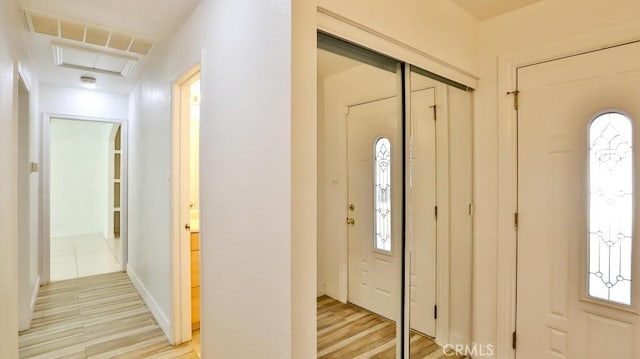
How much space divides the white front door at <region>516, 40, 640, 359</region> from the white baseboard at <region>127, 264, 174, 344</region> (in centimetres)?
267

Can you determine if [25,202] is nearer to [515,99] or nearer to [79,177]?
[515,99]

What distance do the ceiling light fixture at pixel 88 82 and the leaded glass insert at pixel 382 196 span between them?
3.63 m

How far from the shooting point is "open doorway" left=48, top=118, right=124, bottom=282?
6.84 meters

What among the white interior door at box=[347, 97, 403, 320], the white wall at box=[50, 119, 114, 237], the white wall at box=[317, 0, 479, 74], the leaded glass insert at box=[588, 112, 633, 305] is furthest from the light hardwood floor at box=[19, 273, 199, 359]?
the white wall at box=[50, 119, 114, 237]

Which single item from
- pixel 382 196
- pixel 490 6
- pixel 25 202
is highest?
pixel 490 6

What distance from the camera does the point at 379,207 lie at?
189 centimetres

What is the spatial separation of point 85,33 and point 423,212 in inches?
116

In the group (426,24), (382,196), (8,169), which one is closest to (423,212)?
(382,196)

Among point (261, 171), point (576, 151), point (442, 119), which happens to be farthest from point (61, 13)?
point (576, 151)

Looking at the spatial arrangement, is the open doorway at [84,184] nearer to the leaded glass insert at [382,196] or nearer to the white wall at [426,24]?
the leaded glass insert at [382,196]

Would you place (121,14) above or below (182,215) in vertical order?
above

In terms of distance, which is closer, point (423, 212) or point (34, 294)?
point (423, 212)

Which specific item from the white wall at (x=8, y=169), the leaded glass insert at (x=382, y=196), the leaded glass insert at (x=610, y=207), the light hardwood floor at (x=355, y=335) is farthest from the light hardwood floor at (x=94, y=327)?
the leaded glass insert at (x=610, y=207)

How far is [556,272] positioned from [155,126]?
3410 millimetres
